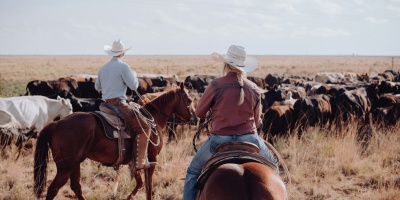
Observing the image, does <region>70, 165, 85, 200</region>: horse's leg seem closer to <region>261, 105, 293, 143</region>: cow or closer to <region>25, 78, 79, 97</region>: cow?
<region>261, 105, 293, 143</region>: cow

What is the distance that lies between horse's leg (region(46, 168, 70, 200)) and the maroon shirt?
8.25 feet

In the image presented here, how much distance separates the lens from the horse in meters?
2.80

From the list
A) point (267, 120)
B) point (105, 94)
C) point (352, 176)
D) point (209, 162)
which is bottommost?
point (352, 176)

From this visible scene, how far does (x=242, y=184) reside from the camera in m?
2.84

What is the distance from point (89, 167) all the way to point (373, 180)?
5.72 metres

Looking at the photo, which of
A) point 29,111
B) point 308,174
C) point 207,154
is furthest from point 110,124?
point 29,111

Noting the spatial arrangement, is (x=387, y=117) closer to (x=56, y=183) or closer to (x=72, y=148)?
(x=72, y=148)

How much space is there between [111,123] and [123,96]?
47 cm

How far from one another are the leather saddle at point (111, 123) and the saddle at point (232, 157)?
2457 mm

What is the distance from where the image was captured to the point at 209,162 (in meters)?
3.41

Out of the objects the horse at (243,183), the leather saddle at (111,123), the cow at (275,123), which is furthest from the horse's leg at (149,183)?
the cow at (275,123)

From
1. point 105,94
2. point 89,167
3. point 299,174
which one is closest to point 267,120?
point 299,174

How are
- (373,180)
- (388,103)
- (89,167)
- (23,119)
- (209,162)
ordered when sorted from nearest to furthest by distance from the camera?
1. (209,162)
2. (373,180)
3. (89,167)
4. (23,119)
5. (388,103)

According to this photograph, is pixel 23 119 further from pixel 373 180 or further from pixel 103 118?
pixel 373 180
